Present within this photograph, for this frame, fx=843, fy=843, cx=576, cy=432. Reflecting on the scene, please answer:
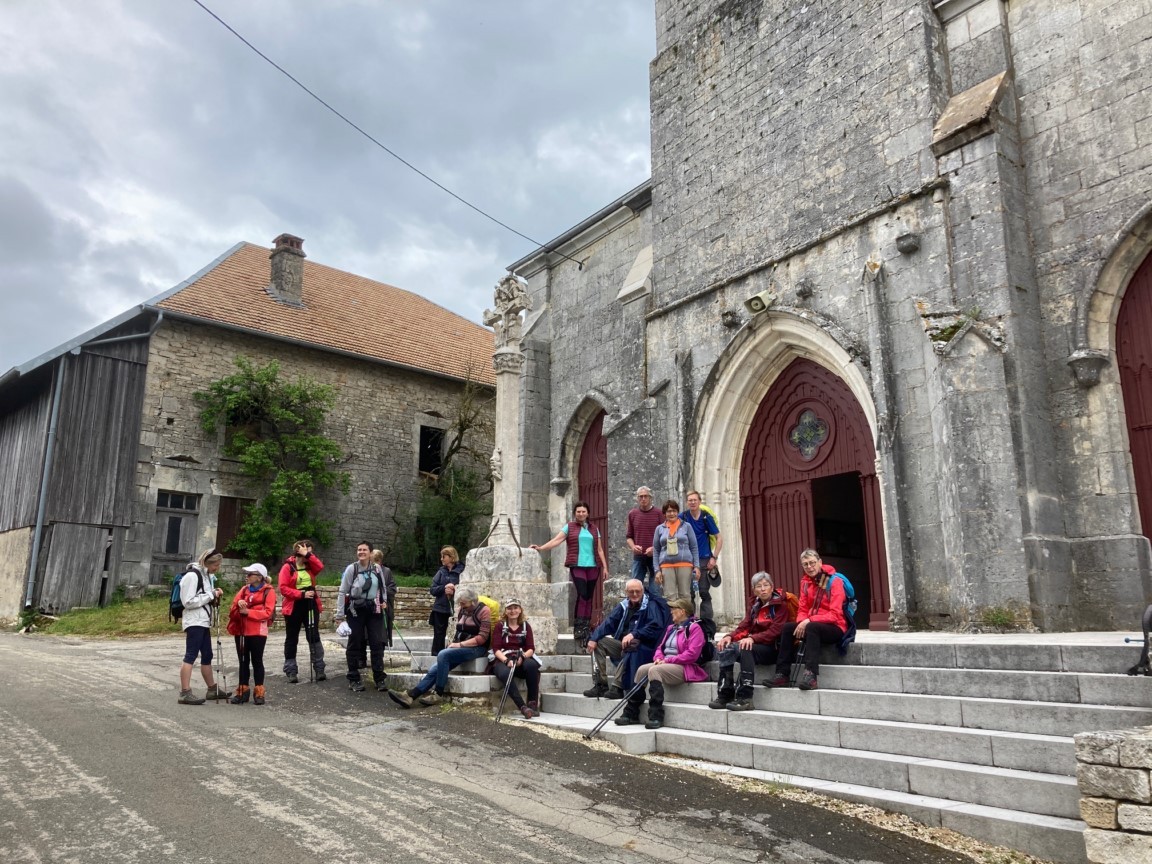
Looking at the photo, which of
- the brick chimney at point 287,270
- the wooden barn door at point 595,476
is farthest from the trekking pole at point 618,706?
the brick chimney at point 287,270

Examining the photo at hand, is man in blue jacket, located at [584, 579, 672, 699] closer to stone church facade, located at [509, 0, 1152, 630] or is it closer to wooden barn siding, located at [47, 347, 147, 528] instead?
stone church facade, located at [509, 0, 1152, 630]

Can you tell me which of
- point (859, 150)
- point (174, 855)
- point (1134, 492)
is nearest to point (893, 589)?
point (1134, 492)

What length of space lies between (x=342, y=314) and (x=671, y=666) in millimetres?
17581

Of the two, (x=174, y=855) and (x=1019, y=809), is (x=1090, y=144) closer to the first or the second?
(x=1019, y=809)

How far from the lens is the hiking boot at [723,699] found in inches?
242

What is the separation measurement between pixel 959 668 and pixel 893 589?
122 inches

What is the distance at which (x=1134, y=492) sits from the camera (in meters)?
7.67

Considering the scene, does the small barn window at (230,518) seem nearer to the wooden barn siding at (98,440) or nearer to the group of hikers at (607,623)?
the wooden barn siding at (98,440)

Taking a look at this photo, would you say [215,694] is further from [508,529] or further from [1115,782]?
[1115,782]

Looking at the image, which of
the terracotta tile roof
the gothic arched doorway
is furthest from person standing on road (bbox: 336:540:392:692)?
the terracotta tile roof

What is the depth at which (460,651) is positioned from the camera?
25.4 ft

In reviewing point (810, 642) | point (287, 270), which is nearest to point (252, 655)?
point (810, 642)

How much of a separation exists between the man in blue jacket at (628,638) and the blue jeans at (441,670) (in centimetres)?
122

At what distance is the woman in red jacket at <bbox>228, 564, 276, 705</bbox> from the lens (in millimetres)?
7734
